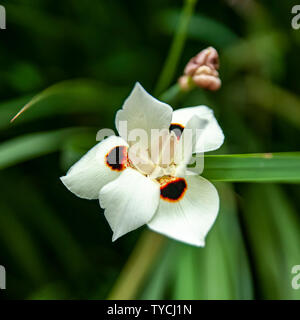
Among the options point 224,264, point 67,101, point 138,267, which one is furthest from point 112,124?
point 224,264

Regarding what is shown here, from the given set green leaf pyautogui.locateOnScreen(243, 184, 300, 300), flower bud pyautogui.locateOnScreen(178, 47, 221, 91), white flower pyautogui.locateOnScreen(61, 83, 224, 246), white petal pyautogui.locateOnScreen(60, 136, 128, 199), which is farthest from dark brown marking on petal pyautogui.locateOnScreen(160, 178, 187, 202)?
green leaf pyautogui.locateOnScreen(243, 184, 300, 300)

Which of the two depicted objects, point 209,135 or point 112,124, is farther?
point 112,124

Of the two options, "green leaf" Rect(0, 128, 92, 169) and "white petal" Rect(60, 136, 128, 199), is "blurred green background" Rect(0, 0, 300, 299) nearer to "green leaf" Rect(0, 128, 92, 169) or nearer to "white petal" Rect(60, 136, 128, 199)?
"green leaf" Rect(0, 128, 92, 169)

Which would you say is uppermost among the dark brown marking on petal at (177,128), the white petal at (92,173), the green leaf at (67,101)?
the green leaf at (67,101)

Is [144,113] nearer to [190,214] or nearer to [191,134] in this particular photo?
[191,134]

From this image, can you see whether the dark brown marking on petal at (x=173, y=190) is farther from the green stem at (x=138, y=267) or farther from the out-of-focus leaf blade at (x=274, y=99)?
the out-of-focus leaf blade at (x=274, y=99)

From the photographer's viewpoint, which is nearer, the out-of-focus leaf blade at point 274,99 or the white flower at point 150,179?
the white flower at point 150,179

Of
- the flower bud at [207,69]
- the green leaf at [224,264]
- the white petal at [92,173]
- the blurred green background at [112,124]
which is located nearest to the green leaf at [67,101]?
the blurred green background at [112,124]
